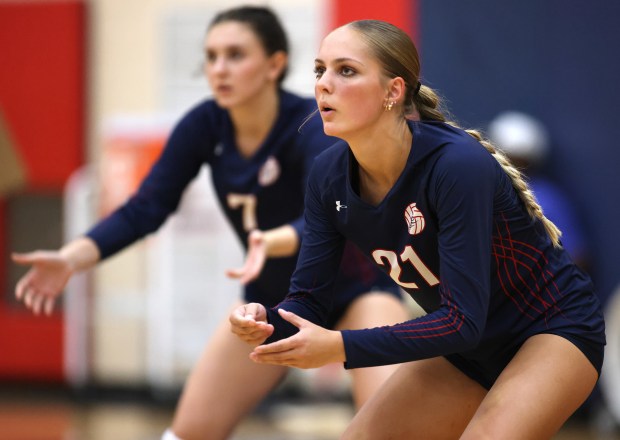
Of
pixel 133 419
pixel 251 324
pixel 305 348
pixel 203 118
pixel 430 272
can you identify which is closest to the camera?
pixel 305 348

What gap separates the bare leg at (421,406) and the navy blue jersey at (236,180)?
3.04 ft

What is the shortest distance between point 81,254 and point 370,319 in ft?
3.60

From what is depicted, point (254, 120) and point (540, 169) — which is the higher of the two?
point (254, 120)

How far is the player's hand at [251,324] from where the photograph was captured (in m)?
2.58

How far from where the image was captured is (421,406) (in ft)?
9.58

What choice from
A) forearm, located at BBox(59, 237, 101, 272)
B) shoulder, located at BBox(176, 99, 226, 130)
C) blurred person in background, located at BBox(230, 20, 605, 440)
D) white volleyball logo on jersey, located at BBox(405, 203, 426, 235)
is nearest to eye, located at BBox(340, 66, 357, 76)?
blurred person in background, located at BBox(230, 20, 605, 440)

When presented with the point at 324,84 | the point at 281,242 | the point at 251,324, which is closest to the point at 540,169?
the point at 281,242

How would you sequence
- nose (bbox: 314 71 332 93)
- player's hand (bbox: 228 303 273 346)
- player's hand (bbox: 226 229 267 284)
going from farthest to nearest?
player's hand (bbox: 226 229 267 284) → nose (bbox: 314 71 332 93) → player's hand (bbox: 228 303 273 346)

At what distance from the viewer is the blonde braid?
9.25 feet

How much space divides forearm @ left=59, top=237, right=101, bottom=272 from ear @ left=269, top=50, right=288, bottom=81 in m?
0.96

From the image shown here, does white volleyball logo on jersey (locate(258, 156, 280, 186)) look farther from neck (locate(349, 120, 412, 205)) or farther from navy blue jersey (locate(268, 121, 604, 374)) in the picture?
neck (locate(349, 120, 412, 205))

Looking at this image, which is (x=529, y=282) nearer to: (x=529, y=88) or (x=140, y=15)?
(x=529, y=88)

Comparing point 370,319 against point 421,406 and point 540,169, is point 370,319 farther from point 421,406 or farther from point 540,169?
point 540,169

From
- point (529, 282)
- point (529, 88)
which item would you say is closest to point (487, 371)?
point (529, 282)
